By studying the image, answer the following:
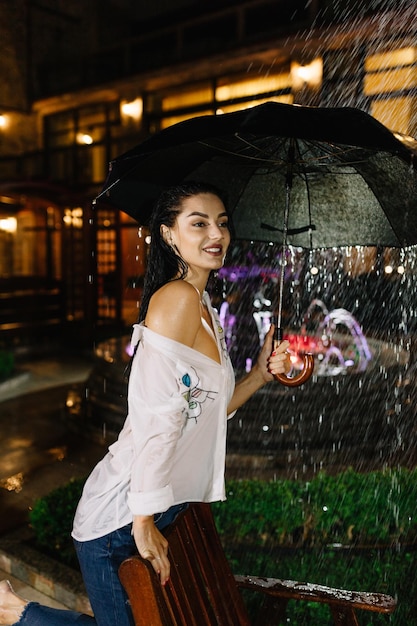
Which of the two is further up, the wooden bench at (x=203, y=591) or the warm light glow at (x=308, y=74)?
the warm light glow at (x=308, y=74)

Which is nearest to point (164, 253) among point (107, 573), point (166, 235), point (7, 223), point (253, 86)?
point (166, 235)

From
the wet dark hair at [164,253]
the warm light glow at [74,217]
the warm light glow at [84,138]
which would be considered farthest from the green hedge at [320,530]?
the warm light glow at [84,138]

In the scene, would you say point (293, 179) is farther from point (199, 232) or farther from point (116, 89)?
point (116, 89)

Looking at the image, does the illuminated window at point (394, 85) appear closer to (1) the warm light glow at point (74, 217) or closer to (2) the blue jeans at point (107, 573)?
(1) the warm light glow at point (74, 217)

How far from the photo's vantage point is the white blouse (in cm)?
166

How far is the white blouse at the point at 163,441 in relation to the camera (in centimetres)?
166

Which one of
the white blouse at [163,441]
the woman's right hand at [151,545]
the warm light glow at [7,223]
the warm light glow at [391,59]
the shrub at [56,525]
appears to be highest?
the warm light glow at [391,59]

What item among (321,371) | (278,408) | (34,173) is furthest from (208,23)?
(278,408)

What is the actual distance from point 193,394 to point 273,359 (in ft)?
1.76

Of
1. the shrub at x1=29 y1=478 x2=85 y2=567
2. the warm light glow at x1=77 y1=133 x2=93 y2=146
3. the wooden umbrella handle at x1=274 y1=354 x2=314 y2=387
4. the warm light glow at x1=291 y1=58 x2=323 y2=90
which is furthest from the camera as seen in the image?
the warm light glow at x1=77 y1=133 x2=93 y2=146

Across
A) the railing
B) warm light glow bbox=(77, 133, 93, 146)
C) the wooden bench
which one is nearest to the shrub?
the wooden bench

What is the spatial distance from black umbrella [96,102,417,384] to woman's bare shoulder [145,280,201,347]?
449 mm

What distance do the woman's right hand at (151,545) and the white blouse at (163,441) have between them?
51mm

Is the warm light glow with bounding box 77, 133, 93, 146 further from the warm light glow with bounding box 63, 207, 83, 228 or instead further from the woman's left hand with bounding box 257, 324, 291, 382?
the woman's left hand with bounding box 257, 324, 291, 382
